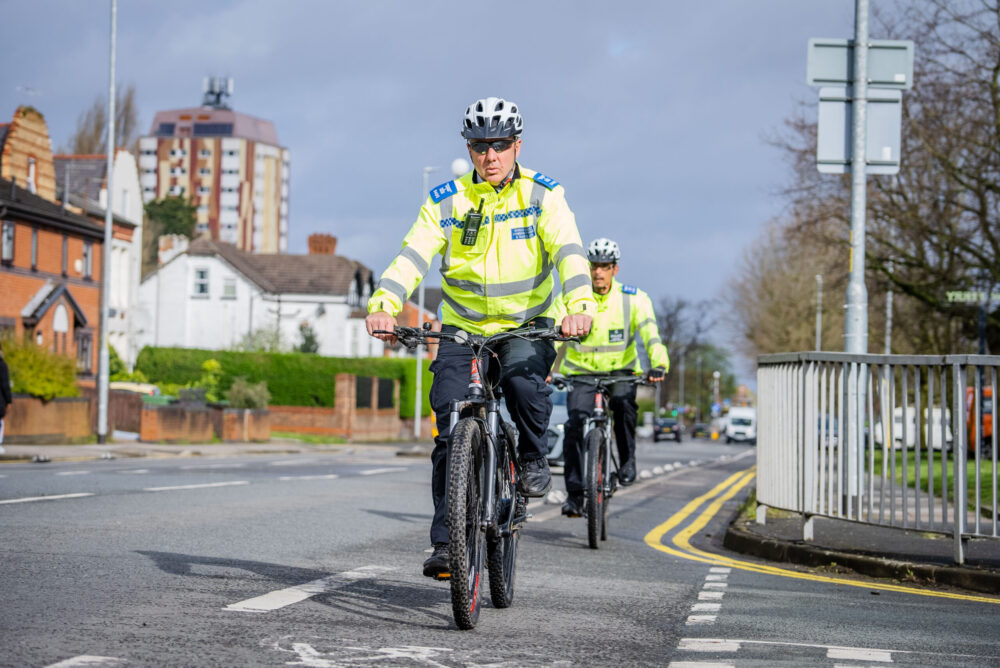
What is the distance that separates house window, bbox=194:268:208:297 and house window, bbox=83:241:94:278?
104ft

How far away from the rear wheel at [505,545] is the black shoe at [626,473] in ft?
15.5

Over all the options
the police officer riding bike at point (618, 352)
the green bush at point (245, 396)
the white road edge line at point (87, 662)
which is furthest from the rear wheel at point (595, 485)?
the green bush at point (245, 396)

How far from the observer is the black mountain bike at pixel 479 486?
5.36m

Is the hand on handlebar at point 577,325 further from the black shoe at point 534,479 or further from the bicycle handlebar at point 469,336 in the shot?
the black shoe at point 534,479

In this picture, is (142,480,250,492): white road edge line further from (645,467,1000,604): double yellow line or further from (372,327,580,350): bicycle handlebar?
(372,327,580,350): bicycle handlebar

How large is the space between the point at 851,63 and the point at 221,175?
136248 millimetres

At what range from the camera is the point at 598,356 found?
11023mm

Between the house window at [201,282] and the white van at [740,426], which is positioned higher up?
the house window at [201,282]

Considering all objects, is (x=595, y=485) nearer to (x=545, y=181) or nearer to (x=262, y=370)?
(x=545, y=181)

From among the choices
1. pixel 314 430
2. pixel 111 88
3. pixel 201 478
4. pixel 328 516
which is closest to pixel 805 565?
pixel 328 516

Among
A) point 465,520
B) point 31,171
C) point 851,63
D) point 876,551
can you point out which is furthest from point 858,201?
point 31,171

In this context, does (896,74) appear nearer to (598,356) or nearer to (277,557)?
(598,356)

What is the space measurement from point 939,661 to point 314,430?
48.4 metres

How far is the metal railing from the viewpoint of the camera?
872cm
